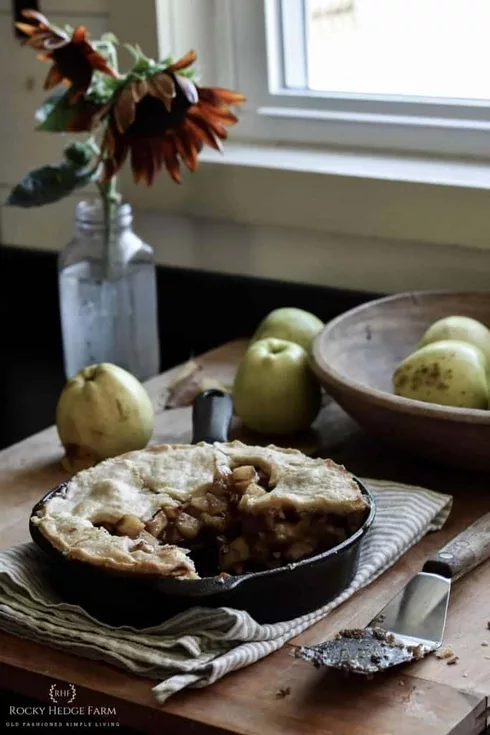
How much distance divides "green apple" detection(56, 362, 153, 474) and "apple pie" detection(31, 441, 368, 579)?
171mm

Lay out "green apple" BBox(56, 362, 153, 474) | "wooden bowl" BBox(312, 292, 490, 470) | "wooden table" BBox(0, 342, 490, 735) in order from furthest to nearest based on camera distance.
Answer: "green apple" BBox(56, 362, 153, 474) < "wooden bowl" BBox(312, 292, 490, 470) < "wooden table" BBox(0, 342, 490, 735)

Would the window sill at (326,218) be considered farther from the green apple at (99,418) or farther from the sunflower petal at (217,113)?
the green apple at (99,418)

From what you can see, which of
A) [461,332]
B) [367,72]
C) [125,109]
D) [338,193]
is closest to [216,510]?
[461,332]

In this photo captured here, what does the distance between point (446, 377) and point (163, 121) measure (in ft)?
1.46

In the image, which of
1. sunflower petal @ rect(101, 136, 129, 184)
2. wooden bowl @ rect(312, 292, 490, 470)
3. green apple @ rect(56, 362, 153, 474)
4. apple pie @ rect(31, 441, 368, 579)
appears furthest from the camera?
sunflower petal @ rect(101, 136, 129, 184)

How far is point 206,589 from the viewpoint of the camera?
3.15 feet

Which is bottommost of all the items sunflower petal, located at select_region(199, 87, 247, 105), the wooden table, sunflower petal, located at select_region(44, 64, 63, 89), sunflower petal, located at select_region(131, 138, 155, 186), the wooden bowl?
the wooden table

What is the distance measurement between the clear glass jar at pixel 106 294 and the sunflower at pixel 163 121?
12cm

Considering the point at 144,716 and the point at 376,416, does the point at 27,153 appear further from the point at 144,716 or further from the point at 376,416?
the point at 144,716

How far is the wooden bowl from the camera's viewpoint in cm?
117

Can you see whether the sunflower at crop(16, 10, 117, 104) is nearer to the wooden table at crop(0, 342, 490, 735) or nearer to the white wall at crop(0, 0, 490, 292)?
the white wall at crop(0, 0, 490, 292)

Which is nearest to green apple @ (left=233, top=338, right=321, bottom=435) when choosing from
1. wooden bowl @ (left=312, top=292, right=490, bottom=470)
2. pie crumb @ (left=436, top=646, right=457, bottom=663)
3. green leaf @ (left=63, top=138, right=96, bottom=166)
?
wooden bowl @ (left=312, top=292, right=490, bottom=470)

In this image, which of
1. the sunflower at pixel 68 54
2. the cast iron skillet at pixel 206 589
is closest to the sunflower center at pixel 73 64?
the sunflower at pixel 68 54

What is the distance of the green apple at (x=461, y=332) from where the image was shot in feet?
4.42
